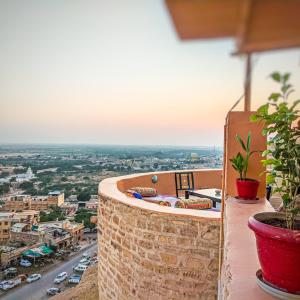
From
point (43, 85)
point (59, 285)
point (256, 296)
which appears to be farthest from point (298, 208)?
point (43, 85)

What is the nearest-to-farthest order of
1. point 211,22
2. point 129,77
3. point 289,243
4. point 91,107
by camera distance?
point 211,22
point 289,243
point 129,77
point 91,107

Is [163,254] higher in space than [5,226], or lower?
higher

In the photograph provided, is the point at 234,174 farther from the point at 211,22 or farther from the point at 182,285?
the point at 211,22

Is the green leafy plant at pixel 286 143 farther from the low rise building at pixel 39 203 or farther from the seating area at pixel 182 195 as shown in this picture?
the low rise building at pixel 39 203

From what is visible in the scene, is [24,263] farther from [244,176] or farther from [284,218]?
[284,218]

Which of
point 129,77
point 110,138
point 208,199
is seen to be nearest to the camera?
point 208,199

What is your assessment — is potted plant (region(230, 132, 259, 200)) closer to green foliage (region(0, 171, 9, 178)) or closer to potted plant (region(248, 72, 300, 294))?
potted plant (region(248, 72, 300, 294))

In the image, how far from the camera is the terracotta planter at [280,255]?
87cm

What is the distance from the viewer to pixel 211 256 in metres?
2.72

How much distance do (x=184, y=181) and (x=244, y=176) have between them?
11.6 ft

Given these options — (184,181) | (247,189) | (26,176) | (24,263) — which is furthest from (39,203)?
(247,189)

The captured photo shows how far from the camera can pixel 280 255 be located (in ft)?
2.97

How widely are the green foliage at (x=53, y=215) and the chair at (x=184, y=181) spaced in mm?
6071

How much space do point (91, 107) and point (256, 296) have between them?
1400 cm
